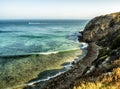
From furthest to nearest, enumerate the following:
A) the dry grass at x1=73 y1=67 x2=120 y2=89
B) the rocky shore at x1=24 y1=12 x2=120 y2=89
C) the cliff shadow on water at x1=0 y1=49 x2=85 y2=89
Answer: the cliff shadow on water at x1=0 y1=49 x2=85 y2=89
the rocky shore at x1=24 y1=12 x2=120 y2=89
the dry grass at x1=73 y1=67 x2=120 y2=89

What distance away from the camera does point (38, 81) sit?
1133 inches

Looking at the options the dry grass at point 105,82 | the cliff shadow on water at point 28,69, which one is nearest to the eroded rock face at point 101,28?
the cliff shadow on water at point 28,69

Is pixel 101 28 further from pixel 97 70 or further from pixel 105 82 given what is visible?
pixel 105 82

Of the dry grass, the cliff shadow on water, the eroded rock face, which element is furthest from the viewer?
the eroded rock face

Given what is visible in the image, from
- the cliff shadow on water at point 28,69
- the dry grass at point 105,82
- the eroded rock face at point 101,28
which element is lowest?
the cliff shadow on water at point 28,69

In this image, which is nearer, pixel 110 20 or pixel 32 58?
pixel 32 58

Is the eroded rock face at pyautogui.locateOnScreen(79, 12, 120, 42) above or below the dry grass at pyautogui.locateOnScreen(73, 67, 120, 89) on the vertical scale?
below

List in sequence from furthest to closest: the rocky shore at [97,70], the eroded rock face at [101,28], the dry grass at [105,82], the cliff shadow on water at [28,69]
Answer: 1. the eroded rock face at [101,28]
2. the cliff shadow on water at [28,69]
3. the rocky shore at [97,70]
4. the dry grass at [105,82]

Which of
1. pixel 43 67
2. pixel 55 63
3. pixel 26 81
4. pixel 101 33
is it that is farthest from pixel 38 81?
pixel 101 33

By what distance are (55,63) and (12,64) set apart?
6724 millimetres

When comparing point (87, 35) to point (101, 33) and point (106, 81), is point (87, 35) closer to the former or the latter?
point (101, 33)

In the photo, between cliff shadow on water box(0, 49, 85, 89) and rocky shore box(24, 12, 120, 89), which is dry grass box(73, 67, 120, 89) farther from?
cliff shadow on water box(0, 49, 85, 89)

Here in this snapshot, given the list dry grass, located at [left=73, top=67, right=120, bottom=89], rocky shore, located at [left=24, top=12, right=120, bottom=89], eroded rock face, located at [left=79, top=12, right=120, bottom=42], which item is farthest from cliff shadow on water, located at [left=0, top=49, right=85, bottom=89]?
eroded rock face, located at [left=79, top=12, right=120, bottom=42]

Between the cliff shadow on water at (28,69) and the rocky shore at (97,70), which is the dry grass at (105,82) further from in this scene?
the cliff shadow on water at (28,69)
